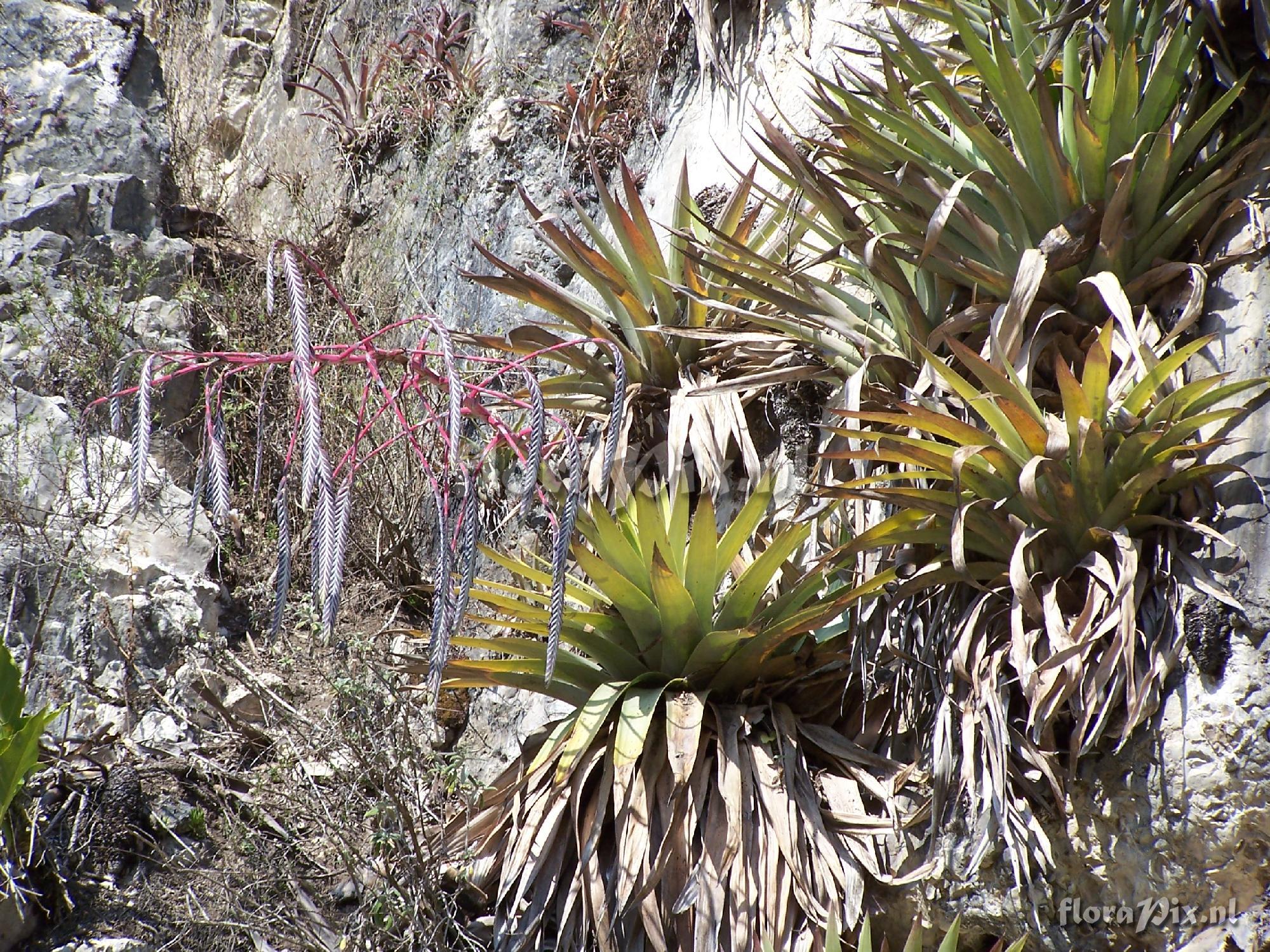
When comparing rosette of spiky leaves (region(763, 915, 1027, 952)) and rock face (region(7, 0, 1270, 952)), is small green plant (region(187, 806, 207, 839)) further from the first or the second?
rosette of spiky leaves (region(763, 915, 1027, 952))

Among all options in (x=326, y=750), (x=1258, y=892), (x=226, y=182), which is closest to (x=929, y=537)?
(x=1258, y=892)

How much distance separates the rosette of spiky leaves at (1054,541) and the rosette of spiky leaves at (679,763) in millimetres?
359

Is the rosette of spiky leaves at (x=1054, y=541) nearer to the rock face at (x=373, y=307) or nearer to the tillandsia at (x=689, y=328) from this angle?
the rock face at (x=373, y=307)

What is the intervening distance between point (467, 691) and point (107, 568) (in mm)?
1587

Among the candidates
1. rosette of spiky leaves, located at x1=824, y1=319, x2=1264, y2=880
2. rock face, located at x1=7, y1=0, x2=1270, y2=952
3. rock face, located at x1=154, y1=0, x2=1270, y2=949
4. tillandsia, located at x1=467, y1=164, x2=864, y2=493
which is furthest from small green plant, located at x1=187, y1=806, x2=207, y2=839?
rosette of spiky leaves, located at x1=824, y1=319, x2=1264, y2=880

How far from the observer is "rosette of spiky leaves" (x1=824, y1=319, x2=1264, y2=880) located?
229cm

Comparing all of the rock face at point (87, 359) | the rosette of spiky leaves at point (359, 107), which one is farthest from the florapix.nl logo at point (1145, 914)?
the rosette of spiky leaves at point (359, 107)

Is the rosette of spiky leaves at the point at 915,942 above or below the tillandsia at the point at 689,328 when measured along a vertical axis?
below

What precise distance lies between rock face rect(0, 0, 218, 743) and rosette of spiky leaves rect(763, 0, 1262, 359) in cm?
264

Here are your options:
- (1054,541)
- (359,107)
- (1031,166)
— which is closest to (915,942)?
(1054,541)

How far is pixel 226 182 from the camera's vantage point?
7.34 meters

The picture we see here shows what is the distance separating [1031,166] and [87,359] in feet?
13.6

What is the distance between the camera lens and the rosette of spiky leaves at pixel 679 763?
2.58 meters

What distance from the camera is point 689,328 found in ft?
11.1
